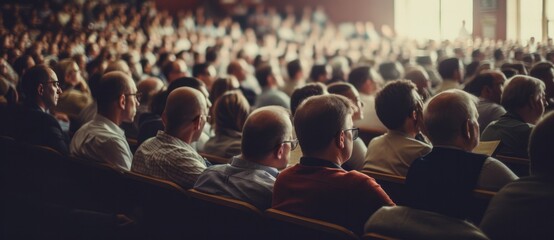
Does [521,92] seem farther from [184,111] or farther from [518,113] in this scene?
[184,111]

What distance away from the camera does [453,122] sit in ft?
9.30

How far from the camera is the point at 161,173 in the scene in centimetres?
345

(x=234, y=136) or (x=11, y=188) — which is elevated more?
(x=234, y=136)

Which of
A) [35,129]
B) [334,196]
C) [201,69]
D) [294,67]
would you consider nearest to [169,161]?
[334,196]

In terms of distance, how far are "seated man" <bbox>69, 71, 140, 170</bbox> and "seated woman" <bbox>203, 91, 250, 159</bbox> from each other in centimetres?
59

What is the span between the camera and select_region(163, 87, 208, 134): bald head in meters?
3.60

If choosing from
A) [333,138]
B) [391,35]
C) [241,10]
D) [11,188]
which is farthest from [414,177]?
[241,10]

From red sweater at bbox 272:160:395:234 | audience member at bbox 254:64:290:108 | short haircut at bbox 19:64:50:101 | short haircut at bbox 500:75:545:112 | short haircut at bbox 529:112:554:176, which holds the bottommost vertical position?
audience member at bbox 254:64:290:108

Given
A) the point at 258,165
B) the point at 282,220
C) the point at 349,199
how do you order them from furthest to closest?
the point at 258,165, the point at 349,199, the point at 282,220

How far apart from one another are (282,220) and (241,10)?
20.7 m

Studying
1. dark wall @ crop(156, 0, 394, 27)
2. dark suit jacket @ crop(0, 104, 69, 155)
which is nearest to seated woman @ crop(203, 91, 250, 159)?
dark suit jacket @ crop(0, 104, 69, 155)

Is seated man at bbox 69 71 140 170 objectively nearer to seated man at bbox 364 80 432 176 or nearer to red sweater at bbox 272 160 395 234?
seated man at bbox 364 80 432 176

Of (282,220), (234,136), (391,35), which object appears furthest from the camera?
(391,35)

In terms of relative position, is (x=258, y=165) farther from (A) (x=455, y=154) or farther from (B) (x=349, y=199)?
(A) (x=455, y=154)
